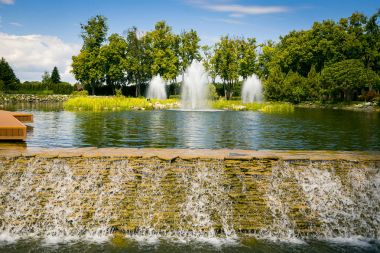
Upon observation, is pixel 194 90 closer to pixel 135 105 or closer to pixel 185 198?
pixel 135 105

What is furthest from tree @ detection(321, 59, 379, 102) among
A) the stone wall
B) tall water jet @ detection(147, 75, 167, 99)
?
the stone wall

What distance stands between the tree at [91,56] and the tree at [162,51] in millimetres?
9643

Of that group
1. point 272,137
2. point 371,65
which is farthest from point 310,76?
point 272,137

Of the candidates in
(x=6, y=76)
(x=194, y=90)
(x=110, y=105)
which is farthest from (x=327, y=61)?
(x=6, y=76)

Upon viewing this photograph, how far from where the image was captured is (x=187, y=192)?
9898 millimetres

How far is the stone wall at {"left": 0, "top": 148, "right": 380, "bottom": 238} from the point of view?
960 cm

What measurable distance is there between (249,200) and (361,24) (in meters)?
74.7

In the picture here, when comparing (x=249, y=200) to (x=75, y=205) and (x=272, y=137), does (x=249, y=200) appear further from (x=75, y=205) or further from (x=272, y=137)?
(x=272, y=137)

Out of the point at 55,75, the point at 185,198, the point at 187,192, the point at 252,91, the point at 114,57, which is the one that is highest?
the point at 114,57

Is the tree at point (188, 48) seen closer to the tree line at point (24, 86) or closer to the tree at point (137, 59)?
the tree at point (137, 59)

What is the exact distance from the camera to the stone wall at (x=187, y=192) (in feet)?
31.5

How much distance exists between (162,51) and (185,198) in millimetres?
65190

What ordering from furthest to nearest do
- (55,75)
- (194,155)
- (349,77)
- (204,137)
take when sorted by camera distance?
(55,75) → (349,77) → (204,137) → (194,155)

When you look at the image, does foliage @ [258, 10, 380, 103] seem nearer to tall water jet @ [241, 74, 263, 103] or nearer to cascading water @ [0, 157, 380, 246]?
tall water jet @ [241, 74, 263, 103]
